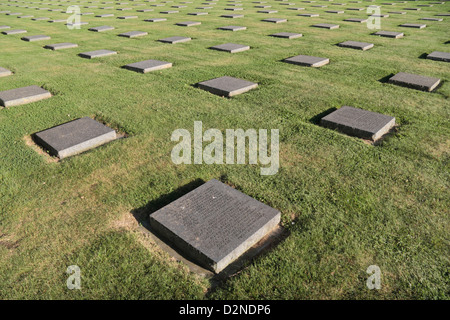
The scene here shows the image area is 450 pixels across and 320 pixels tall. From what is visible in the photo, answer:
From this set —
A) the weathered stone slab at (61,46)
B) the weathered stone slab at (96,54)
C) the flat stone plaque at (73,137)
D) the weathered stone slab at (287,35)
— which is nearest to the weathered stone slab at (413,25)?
the weathered stone slab at (287,35)

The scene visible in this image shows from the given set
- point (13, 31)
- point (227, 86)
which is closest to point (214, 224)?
point (227, 86)

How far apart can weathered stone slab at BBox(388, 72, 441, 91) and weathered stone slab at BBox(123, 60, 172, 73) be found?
5.08 m

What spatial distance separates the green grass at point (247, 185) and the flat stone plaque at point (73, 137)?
179 millimetres

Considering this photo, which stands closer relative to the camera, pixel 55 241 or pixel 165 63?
pixel 55 241

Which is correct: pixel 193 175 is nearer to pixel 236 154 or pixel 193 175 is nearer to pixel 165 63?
pixel 236 154

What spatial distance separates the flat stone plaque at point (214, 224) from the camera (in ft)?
8.42

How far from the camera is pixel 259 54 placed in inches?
347

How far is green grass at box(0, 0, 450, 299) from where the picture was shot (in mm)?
2439

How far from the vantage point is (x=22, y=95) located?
5.70 metres

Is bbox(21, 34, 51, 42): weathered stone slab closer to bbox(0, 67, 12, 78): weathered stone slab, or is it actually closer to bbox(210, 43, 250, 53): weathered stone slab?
bbox(0, 67, 12, 78): weathered stone slab

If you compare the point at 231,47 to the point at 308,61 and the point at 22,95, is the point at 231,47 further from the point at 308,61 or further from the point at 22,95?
the point at 22,95

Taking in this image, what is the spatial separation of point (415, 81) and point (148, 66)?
5.76m
